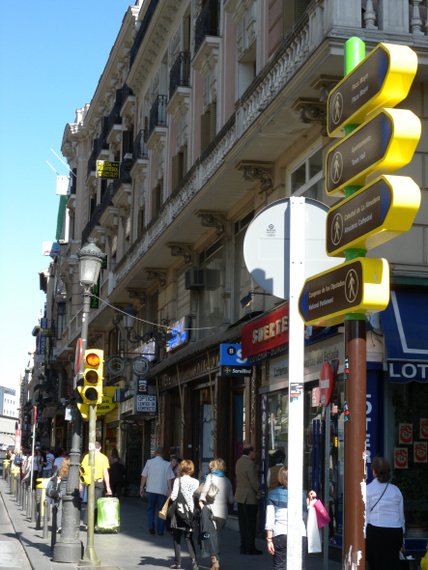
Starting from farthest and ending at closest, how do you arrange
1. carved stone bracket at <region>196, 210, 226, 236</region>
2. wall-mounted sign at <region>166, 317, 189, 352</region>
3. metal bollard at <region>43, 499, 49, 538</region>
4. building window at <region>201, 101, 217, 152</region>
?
wall-mounted sign at <region>166, 317, 189, 352</region>
building window at <region>201, 101, 217, 152</region>
carved stone bracket at <region>196, 210, 226, 236</region>
metal bollard at <region>43, 499, 49, 538</region>

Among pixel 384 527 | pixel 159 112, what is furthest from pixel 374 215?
pixel 159 112

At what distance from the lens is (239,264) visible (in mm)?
20547

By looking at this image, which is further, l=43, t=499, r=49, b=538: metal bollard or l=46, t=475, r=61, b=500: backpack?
l=43, t=499, r=49, b=538: metal bollard

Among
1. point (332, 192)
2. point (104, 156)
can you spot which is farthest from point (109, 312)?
point (332, 192)

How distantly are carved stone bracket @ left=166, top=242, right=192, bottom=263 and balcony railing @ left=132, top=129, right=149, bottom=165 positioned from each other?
7.38 m

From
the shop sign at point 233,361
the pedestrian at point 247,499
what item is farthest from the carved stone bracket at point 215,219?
the pedestrian at point 247,499

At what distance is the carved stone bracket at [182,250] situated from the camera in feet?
79.6

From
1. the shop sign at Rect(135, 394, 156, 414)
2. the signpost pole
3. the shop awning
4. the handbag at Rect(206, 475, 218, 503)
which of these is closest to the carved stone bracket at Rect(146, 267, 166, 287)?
the shop sign at Rect(135, 394, 156, 414)

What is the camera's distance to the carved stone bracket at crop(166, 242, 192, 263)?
2425cm

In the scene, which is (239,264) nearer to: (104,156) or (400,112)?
(400,112)

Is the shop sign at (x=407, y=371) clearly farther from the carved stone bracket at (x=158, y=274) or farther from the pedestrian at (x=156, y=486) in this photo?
the carved stone bracket at (x=158, y=274)

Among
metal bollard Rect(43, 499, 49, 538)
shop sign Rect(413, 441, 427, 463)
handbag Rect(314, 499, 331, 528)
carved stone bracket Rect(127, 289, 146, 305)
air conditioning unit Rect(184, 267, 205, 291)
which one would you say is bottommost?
metal bollard Rect(43, 499, 49, 538)

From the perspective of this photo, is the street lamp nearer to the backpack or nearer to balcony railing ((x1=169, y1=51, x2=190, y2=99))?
the backpack

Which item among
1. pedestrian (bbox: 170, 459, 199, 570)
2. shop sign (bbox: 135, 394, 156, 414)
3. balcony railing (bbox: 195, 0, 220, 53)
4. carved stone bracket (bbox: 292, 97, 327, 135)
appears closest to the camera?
pedestrian (bbox: 170, 459, 199, 570)
